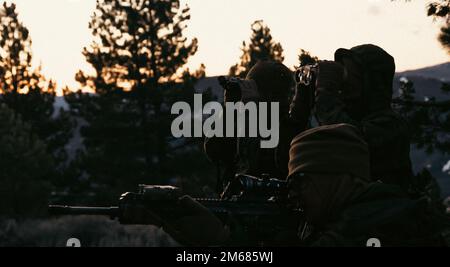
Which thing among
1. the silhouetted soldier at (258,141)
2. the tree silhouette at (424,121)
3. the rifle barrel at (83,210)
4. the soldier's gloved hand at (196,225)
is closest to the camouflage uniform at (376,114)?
the silhouetted soldier at (258,141)

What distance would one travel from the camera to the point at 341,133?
3.22m

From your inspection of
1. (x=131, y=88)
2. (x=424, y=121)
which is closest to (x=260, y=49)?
(x=131, y=88)

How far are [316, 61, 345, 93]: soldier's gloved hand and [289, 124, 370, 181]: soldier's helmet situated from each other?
193cm

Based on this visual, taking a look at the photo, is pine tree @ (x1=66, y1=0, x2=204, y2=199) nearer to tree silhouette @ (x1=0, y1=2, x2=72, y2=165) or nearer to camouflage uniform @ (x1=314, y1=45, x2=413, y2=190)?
tree silhouette @ (x1=0, y1=2, x2=72, y2=165)

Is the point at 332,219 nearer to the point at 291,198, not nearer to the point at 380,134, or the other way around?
the point at 291,198

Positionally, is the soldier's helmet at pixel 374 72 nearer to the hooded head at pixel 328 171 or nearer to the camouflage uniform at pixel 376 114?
the camouflage uniform at pixel 376 114

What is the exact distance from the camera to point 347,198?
3143mm

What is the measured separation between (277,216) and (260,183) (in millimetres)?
296

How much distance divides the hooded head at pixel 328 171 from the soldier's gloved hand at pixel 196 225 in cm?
73

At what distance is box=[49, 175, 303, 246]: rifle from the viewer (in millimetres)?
3865

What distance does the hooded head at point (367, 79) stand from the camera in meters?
5.00

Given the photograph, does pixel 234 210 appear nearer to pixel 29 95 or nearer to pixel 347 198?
pixel 347 198

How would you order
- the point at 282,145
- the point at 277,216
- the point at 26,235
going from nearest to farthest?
the point at 277,216 → the point at 282,145 → the point at 26,235
